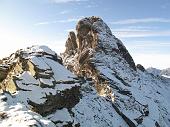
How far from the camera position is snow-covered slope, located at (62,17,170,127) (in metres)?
122

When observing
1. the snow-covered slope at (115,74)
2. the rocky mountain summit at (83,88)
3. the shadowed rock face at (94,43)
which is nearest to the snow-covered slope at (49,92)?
the rocky mountain summit at (83,88)

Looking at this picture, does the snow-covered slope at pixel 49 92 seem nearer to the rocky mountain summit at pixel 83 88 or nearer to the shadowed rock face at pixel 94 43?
the rocky mountain summit at pixel 83 88

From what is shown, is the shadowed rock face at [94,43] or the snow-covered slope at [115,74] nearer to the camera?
the snow-covered slope at [115,74]

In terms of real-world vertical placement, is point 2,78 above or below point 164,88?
above

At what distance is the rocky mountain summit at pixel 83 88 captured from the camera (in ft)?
259

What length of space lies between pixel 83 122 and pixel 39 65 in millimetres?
20326

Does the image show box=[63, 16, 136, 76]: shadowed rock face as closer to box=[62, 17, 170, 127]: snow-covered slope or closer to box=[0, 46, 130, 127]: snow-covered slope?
box=[62, 17, 170, 127]: snow-covered slope

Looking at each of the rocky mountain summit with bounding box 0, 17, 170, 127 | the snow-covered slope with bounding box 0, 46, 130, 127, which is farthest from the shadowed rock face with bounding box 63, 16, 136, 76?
the snow-covered slope with bounding box 0, 46, 130, 127

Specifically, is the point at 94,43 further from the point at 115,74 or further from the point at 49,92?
the point at 49,92

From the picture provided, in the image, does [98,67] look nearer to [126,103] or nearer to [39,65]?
[126,103]

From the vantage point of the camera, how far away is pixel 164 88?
183750 mm

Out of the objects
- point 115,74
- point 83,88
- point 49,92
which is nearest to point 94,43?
point 115,74

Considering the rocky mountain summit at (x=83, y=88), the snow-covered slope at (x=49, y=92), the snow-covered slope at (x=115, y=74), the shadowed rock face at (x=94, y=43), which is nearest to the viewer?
the rocky mountain summit at (x=83, y=88)

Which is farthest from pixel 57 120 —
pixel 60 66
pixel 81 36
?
pixel 81 36
